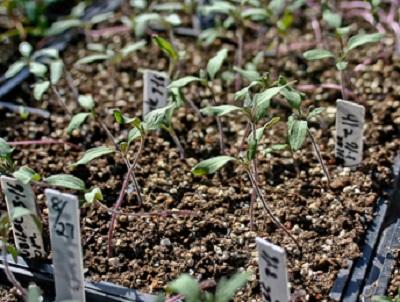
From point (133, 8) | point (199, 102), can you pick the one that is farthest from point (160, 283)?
point (133, 8)

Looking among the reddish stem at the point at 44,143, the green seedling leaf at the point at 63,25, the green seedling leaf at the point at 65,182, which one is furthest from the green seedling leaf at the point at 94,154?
the green seedling leaf at the point at 63,25

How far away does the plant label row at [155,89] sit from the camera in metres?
1.89

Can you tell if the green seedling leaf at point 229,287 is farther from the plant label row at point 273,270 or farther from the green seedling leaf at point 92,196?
the green seedling leaf at point 92,196

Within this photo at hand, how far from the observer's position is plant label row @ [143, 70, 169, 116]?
6.21 feet

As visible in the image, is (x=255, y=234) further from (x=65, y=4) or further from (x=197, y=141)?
(x=65, y=4)

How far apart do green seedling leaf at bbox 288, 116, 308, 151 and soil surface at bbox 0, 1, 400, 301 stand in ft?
0.64

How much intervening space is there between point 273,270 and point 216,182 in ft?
1.78

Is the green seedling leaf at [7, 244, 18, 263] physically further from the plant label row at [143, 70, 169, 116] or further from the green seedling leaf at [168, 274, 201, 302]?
the plant label row at [143, 70, 169, 116]

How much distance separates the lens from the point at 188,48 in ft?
7.98

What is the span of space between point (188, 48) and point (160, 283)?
1.03m

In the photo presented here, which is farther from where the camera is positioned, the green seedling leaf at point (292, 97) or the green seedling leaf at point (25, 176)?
the green seedling leaf at point (292, 97)

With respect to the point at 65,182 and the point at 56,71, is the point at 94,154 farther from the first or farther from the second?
the point at 56,71

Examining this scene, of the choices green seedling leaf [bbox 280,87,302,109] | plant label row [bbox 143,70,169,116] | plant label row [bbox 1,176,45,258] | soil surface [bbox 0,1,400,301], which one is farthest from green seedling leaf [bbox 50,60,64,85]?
green seedling leaf [bbox 280,87,302,109]

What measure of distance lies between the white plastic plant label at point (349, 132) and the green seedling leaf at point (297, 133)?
0.57 ft
